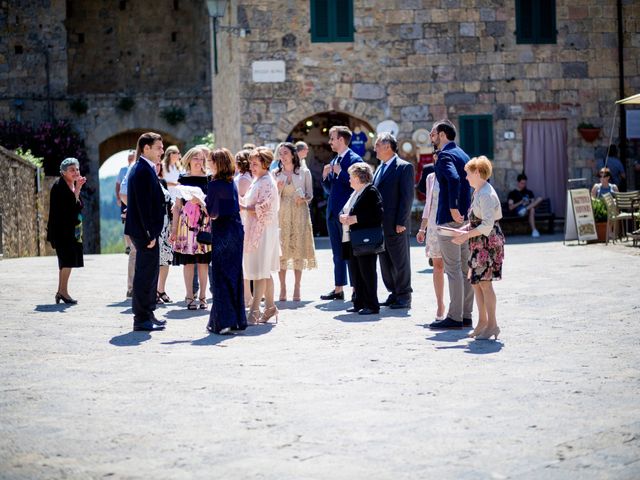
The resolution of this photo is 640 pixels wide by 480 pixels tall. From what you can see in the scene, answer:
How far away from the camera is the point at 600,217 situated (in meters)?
20.7

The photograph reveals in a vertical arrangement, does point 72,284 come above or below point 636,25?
below

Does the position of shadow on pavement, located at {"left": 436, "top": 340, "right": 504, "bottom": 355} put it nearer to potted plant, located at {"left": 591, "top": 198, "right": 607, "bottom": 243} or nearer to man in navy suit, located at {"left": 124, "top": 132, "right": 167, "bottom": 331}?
man in navy suit, located at {"left": 124, "top": 132, "right": 167, "bottom": 331}

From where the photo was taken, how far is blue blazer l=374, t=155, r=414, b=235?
12258mm

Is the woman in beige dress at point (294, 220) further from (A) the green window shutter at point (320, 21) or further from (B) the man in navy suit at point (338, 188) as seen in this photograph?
(A) the green window shutter at point (320, 21)

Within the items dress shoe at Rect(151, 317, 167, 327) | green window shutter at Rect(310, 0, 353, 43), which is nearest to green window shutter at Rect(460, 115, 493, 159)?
green window shutter at Rect(310, 0, 353, 43)

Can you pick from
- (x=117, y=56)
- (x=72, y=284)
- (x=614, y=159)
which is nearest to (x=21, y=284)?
(x=72, y=284)

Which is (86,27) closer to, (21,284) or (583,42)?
(583,42)

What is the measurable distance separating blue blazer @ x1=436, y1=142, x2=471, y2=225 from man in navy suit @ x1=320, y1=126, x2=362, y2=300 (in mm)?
2631

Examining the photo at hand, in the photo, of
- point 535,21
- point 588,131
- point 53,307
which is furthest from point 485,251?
point 535,21

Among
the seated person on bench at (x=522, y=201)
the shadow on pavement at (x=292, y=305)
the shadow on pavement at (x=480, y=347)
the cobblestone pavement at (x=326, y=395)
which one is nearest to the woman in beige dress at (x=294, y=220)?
the shadow on pavement at (x=292, y=305)

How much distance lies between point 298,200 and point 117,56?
976 inches

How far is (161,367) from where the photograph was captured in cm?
861

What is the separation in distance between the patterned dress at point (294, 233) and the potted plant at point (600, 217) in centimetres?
848

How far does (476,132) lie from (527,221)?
2.07 meters
